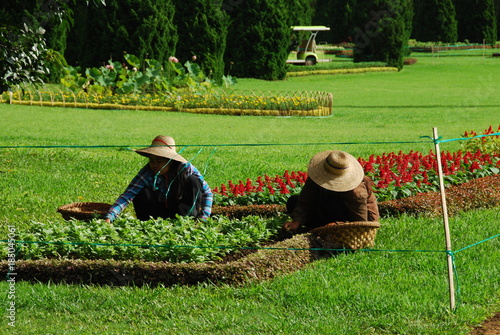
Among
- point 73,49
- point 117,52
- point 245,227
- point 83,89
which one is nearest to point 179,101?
point 83,89

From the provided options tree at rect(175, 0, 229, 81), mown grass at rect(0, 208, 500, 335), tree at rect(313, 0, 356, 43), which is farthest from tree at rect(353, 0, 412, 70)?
mown grass at rect(0, 208, 500, 335)

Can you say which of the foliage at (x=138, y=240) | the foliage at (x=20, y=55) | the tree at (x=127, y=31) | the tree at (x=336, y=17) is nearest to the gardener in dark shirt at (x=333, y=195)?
the foliage at (x=138, y=240)

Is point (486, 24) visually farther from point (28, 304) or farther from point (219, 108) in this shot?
point (28, 304)

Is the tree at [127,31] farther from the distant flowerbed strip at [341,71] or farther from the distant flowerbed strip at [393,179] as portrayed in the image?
the distant flowerbed strip at [393,179]

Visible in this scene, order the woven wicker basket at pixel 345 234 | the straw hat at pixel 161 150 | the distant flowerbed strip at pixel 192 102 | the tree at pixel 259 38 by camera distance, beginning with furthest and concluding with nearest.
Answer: the tree at pixel 259 38 → the distant flowerbed strip at pixel 192 102 → the straw hat at pixel 161 150 → the woven wicker basket at pixel 345 234

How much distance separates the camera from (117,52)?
921 inches

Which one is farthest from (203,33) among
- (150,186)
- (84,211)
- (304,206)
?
(304,206)

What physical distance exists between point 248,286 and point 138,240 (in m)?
1.04

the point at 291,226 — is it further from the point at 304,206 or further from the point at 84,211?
the point at 84,211

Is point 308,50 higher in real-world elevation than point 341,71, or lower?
higher

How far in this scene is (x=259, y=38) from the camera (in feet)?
97.7

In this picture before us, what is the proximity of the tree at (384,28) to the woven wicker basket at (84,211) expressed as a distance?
1143 inches

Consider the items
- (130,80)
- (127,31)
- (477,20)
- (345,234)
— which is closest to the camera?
(345,234)

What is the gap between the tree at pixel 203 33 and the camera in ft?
86.9
